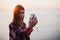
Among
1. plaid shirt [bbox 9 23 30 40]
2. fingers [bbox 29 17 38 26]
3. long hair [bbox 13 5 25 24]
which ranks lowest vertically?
plaid shirt [bbox 9 23 30 40]

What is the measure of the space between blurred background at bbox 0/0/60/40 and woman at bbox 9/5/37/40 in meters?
0.03

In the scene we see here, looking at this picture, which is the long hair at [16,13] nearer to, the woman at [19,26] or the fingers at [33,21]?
the woman at [19,26]

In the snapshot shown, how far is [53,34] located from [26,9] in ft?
0.98

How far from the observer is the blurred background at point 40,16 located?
0.94m

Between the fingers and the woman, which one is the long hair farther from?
the fingers

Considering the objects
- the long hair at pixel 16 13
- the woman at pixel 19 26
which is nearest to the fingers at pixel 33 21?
the woman at pixel 19 26

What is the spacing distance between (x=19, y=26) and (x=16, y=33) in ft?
0.20

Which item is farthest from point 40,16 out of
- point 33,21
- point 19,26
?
point 19,26

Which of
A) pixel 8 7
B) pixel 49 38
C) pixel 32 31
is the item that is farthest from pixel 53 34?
pixel 8 7

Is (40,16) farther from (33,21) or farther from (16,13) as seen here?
(16,13)

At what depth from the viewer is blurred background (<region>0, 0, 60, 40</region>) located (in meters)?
0.94

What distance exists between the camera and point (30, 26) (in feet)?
A: 3.02

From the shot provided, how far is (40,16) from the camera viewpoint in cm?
95

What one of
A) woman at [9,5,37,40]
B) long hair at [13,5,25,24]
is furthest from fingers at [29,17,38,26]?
long hair at [13,5,25,24]
